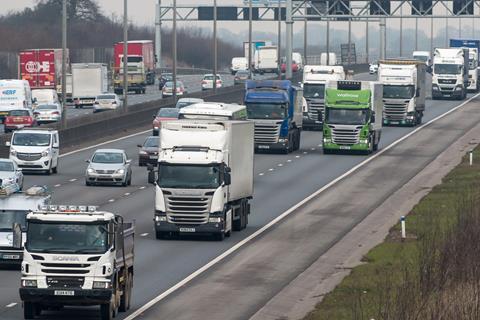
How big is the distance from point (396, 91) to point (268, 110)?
67.7 ft

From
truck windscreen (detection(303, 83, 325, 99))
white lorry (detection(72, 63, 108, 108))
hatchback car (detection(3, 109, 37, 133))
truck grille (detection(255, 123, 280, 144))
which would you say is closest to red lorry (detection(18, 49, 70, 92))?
white lorry (detection(72, 63, 108, 108))

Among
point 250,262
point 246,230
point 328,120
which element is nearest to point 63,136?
point 328,120

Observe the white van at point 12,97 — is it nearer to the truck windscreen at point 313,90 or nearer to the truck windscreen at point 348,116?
the truck windscreen at point 313,90

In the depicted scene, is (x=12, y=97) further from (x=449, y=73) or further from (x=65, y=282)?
(x=65, y=282)

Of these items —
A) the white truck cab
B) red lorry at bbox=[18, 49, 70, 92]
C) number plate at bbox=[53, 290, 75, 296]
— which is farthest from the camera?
red lorry at bbox=[18, 49, 70, 92]

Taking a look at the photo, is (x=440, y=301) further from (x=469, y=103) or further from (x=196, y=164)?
(x=469, y=103)

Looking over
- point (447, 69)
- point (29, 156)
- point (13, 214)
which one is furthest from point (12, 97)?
point (13, 214)

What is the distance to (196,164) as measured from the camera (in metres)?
48.4

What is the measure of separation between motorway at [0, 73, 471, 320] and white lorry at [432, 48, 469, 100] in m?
30.4

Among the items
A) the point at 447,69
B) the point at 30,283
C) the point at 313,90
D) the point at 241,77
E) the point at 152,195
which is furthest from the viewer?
the point at 241,77

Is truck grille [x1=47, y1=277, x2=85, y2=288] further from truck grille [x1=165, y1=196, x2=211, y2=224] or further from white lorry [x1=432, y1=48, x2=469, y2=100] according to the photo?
white lorry [x1=432, y1=48, x2=469, y2=100]

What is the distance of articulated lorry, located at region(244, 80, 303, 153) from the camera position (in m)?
80.4

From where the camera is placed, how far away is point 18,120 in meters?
93.1

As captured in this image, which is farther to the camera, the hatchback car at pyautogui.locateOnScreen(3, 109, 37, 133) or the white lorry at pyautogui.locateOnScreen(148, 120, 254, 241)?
the hatchback car at pyautogui.locateOnScreen(3, 109, 37, 133)
